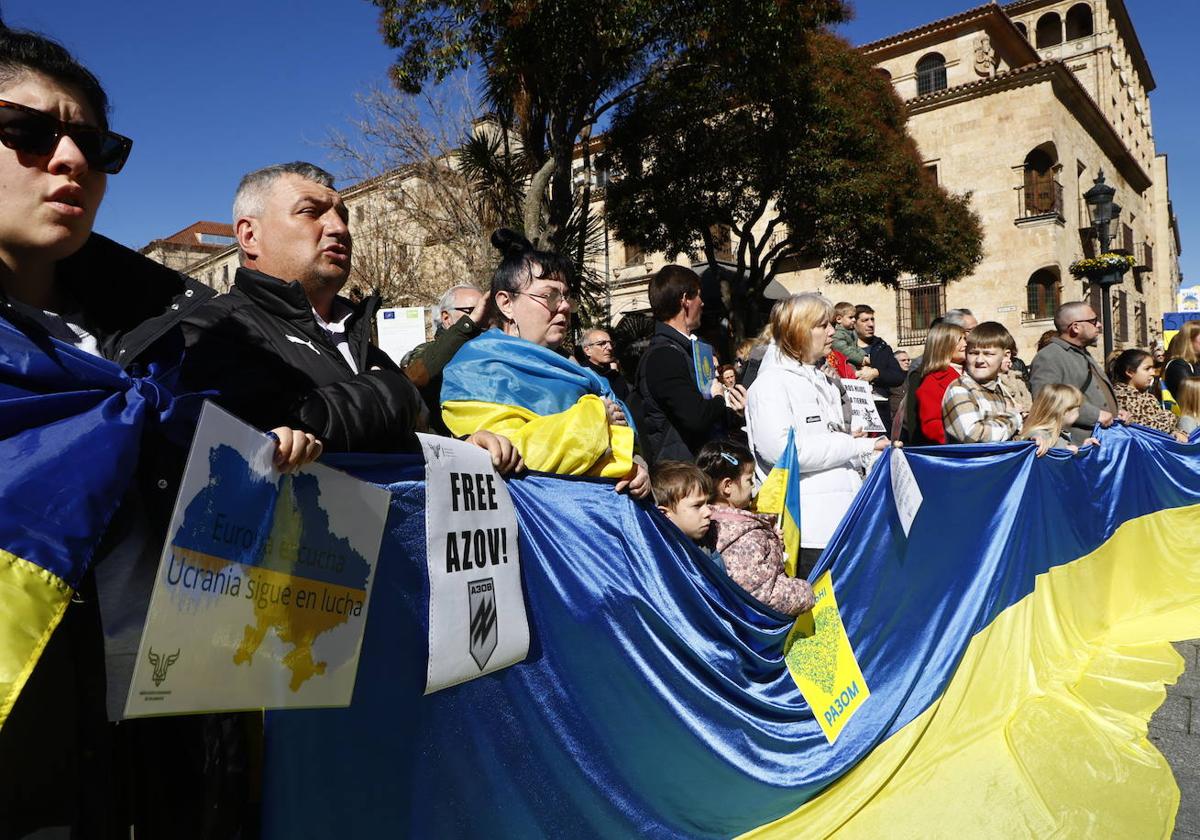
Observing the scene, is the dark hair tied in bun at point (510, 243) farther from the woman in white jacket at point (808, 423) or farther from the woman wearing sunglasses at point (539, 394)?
the woman in white jacket at point (808, 423)

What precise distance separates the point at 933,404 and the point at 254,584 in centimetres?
423

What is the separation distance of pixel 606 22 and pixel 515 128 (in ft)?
6.17

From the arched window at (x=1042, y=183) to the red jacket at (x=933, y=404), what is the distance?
2697 centimetres

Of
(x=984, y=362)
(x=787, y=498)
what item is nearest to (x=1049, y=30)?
(x=984, y=362)

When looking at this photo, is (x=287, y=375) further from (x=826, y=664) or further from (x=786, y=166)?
(x=786, y=166)

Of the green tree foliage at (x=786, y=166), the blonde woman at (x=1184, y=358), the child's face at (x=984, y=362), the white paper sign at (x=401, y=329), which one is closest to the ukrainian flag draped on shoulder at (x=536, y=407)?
the child's face at (x=984, y=362)

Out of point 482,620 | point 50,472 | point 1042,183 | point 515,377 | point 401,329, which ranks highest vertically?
point 1042,183

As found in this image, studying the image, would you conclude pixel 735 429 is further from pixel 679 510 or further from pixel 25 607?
pixel 25 607

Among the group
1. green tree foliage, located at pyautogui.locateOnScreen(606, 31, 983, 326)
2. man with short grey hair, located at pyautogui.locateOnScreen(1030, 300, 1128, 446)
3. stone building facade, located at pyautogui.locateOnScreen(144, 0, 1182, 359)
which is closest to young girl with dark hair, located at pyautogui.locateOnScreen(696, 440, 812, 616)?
man with short grey hair, located at pyautogui.locateOnScreen(1030, 300, 1128, 446)

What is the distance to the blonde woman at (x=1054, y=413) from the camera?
486 cm

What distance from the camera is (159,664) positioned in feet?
3.96

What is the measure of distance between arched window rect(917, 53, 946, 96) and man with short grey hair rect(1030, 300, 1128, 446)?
30612mm

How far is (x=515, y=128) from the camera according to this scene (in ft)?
37.1

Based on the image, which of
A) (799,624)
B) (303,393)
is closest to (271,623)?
(303,393)
